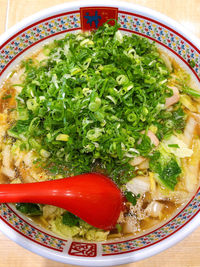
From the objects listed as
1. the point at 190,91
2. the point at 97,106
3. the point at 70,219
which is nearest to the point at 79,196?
the point at 70,219

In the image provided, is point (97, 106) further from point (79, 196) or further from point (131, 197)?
point (131, 197)

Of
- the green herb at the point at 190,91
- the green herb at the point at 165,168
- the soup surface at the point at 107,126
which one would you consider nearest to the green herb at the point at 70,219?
the soup surface at the point at 107,126

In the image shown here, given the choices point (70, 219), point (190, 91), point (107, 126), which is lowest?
point (70, 219)

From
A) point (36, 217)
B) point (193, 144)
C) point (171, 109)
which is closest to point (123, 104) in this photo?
point (171, 109)

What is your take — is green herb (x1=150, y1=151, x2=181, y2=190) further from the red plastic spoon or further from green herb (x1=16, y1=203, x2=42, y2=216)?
green herb (x1=16, y1=203, x2=42, y2=216)

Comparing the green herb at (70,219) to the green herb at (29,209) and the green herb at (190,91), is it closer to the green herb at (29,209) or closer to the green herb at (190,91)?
the green herb at (29,209)
